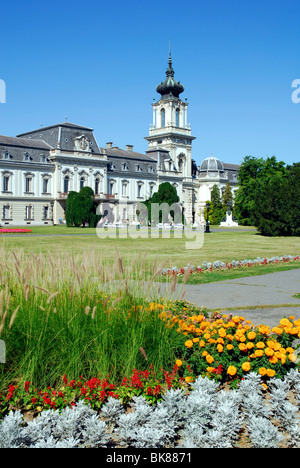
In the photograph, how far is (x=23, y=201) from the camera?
55.7 meters

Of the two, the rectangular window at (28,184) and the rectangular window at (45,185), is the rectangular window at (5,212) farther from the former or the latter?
the rectangular window at (45,185)

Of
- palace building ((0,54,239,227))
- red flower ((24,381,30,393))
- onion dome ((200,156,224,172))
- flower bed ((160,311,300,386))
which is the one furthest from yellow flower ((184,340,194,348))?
onion dome ((200,156,224,172))

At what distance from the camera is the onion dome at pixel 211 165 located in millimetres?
92688

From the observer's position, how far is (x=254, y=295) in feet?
24.6

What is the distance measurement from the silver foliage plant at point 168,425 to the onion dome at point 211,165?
90.9 m

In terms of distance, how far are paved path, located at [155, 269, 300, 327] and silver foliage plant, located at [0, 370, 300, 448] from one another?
2119 millimetres

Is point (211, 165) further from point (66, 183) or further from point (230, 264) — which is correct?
point (230, 264)

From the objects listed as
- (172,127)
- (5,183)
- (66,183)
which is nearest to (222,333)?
(5,183)

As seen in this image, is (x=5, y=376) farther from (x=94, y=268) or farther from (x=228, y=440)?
(x=228, y=440)

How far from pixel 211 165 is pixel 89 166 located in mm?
38114

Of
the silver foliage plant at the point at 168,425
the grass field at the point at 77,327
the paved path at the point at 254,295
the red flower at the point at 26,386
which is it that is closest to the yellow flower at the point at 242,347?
the grass field at the point at 77,327

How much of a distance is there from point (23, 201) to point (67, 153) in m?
8.23

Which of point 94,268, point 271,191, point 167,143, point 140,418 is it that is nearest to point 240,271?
point 94,268

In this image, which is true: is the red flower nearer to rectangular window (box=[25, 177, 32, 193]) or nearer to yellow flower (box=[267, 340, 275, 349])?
yellow flower (box=[267, 340, 275, 349])
